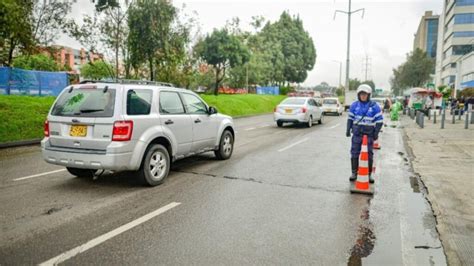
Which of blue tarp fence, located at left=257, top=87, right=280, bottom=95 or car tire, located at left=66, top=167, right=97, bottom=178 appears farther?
blue tarp fence, located at left=257, top=87, right=280, bottom=95

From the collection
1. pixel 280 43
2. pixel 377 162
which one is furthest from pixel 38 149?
pixel 280 43

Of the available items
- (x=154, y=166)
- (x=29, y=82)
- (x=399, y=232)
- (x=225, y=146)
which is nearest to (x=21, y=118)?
(x=225, y=146)

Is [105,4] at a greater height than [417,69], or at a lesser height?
lesser

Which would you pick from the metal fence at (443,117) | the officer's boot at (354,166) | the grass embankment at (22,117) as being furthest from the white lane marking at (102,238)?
the metal fence at (443,117)

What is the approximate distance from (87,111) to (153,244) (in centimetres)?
300

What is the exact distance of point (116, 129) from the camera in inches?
229

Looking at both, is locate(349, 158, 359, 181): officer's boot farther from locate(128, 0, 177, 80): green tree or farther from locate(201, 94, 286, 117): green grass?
locate(201, 94, 286, 117): green grass

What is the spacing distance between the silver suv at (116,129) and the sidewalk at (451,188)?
177 inches

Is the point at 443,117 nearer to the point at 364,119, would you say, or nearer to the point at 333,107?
the point at 333,107

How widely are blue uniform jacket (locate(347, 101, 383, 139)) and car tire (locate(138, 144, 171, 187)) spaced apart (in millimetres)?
3511

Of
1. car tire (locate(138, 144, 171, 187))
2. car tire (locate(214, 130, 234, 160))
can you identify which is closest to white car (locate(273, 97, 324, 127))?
car tire (locate(214, 130, 234, 160))

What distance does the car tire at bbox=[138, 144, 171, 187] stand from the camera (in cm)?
627

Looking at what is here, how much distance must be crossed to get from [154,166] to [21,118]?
9.08 m

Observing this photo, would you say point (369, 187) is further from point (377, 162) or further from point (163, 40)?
point (163, 40)
